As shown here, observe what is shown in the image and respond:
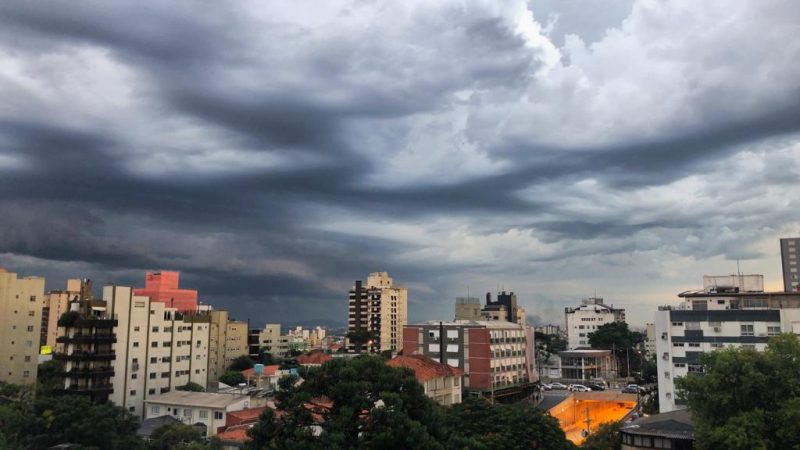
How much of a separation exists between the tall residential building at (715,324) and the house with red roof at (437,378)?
2664 centimetres

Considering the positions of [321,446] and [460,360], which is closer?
[321,446]

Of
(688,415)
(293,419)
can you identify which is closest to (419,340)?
(688,415)

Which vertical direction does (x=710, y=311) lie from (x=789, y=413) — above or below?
above

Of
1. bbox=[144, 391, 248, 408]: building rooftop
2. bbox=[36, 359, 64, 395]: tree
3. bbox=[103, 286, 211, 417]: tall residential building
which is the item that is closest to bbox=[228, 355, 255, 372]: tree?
bbox=[103, 286, 211, 417]: tall residential building

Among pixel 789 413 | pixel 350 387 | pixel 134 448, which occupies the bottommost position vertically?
pixel 134 448

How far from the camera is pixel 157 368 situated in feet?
305

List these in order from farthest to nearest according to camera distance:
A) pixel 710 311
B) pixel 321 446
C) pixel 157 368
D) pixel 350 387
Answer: pixel 157 368
pixel 710 311
pixel 350 387
pixel 321 446

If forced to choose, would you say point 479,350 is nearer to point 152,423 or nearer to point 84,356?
point 152,423

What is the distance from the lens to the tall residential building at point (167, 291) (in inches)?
4454

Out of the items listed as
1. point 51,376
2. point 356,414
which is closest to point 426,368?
point 356,414

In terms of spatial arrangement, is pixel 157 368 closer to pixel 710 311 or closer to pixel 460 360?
pixel 460 360

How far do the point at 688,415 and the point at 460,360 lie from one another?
46.6 meters

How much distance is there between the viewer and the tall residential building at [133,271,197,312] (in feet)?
371

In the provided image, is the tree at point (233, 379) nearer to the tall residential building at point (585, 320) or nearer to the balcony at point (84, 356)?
the balcony at point (84, 356)
